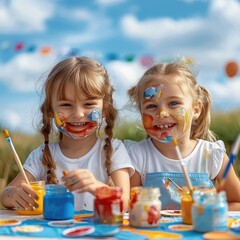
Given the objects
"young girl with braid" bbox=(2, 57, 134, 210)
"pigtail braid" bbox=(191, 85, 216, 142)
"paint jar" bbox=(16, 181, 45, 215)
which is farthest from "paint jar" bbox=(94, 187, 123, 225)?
"pigtail braid" bbox=(191, 85, 216, 142)

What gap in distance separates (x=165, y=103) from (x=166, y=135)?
17 cm

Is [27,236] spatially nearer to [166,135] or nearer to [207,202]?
[207,202]

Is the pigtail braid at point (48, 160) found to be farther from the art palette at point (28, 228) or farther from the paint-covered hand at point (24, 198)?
the art palette at point (28, 228)

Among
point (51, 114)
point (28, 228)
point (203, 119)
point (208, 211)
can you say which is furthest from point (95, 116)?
point (208, 211)

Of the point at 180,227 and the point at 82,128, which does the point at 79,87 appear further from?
the point at 180,227

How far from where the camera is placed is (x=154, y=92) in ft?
9.27

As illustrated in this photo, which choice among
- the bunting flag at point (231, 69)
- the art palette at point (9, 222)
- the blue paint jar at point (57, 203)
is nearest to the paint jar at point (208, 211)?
the blue paint jar at point (57, 203)

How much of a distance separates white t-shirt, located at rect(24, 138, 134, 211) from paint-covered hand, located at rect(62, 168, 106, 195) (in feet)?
2.09

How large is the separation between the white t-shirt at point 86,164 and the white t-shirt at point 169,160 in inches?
5.3

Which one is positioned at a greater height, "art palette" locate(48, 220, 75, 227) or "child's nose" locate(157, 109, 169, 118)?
"child's nose" locate(157, 109, 169, 118)

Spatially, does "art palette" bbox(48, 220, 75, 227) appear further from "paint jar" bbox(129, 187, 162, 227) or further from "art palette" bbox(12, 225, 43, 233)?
"paint jar" bbox(129, 187, 162, 227)

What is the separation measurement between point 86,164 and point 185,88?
66 cm

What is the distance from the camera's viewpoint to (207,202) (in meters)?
1.87

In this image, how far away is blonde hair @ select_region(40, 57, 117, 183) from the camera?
8.82ft
